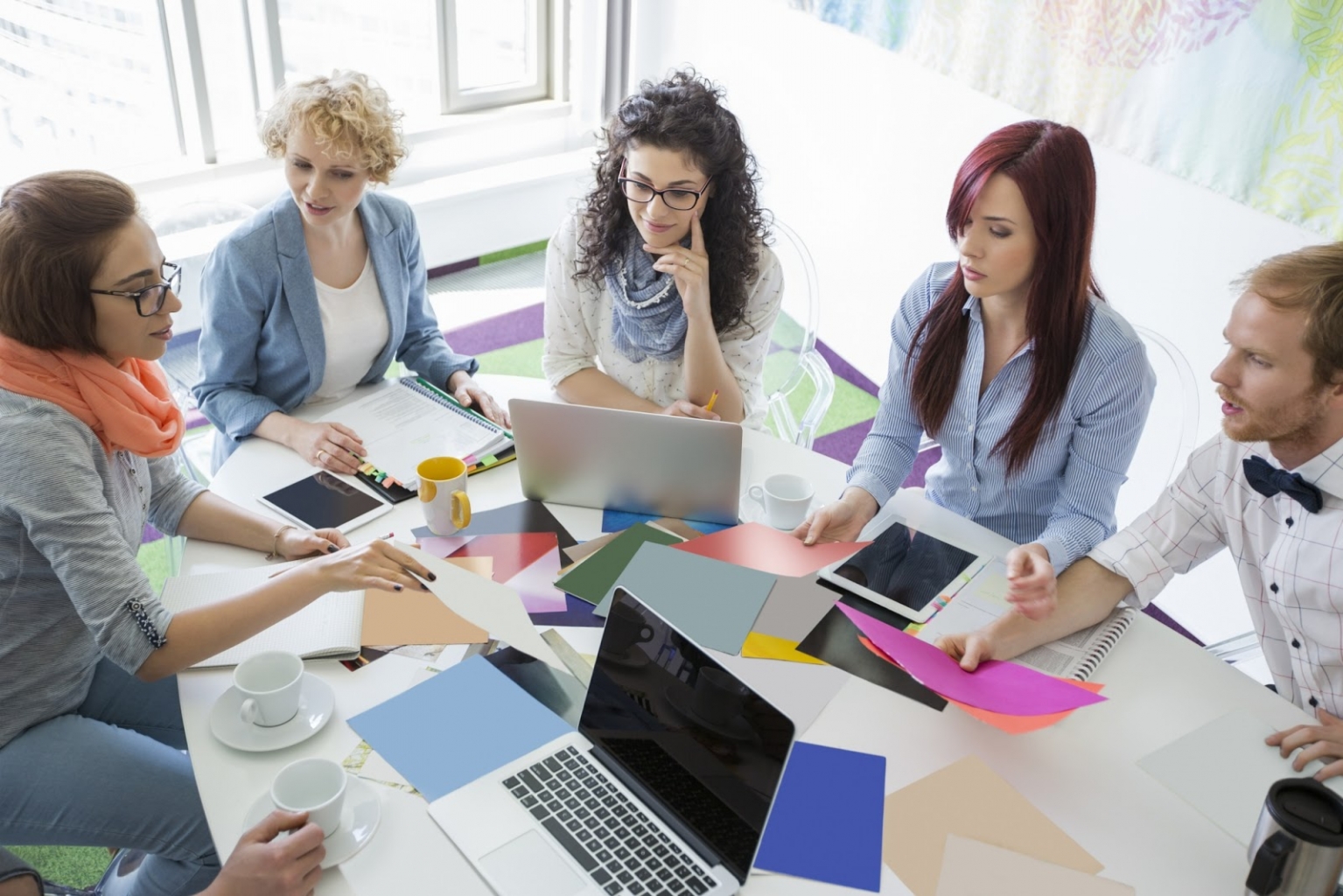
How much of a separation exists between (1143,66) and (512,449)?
1.84 m

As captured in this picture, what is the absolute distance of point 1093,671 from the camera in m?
1.58

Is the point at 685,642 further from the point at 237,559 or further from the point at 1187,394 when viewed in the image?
the point at 1187,394

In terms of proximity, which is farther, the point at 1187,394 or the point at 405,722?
the point at 1187,394

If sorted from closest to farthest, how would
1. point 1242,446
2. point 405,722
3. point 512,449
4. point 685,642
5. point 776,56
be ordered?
1. point 685,642
2. point 405,722
3. point 1242,446
4. point 512,449
5. point 776,56

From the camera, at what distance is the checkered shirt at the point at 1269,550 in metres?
1.57

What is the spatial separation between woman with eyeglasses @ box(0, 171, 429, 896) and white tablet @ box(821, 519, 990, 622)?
2.22ft

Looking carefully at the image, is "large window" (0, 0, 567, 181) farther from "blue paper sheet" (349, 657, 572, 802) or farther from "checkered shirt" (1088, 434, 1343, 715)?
"checkered shirt" (1088, 434, 1343, 715)

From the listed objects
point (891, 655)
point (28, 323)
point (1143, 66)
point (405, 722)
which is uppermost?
point (1143, 66)

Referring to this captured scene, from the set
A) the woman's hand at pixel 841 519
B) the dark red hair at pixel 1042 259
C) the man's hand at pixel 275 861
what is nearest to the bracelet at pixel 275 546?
the man's hand at pixel 275 861

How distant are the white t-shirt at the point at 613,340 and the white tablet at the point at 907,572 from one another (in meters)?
0.55

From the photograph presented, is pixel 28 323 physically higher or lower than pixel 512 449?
higher

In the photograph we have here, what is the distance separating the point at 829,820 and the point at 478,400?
1.17 metres

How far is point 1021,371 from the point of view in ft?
6.42

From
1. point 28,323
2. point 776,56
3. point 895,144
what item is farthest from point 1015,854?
point 776,56
